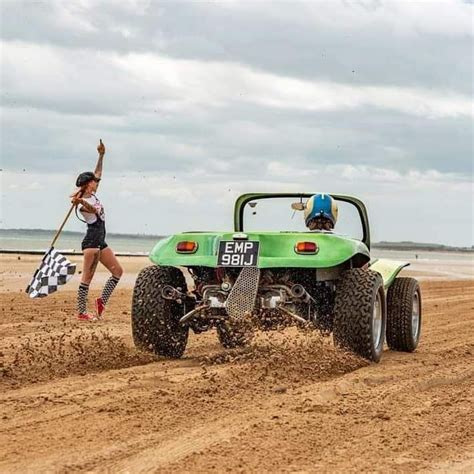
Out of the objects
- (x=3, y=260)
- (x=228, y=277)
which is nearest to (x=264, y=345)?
(x=228, y=277)

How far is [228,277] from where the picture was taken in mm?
8891

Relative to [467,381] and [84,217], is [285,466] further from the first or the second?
[84,217]

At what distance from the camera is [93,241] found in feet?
42.9

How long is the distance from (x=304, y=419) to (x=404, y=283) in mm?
4197

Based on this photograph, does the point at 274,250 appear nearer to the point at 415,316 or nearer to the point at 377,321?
the point at 377,321

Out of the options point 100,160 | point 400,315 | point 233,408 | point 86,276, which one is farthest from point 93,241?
point 233,408

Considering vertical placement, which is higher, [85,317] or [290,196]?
[290,196]

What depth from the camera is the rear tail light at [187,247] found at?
29.0 feet

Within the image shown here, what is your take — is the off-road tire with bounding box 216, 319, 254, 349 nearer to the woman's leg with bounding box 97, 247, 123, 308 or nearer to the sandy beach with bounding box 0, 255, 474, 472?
the sandy beach with bounding box 0, 255, 474, 472

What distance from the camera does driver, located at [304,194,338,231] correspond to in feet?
32.2

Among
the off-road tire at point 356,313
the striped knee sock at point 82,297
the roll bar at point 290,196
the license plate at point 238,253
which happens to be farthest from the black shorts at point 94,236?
the off-road tire at point 356,313

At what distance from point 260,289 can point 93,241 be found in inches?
185

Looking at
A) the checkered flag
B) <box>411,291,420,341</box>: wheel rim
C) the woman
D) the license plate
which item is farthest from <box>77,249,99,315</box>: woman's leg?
the license plate

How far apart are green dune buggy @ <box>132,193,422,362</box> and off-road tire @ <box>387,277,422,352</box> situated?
640mm
